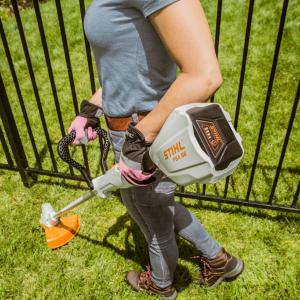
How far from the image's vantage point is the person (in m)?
1.29

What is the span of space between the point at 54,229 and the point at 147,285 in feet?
2.60

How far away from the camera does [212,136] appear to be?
143cm

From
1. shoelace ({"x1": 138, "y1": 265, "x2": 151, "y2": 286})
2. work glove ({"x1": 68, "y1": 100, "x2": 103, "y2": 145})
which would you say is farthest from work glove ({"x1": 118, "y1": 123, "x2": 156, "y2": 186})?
shoelace ({"x1": 138, "y1": 265, "x2": 151, "y2": 286})

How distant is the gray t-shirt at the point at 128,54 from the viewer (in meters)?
1.38

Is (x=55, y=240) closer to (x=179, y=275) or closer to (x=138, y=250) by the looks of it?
(x=138, y=250)

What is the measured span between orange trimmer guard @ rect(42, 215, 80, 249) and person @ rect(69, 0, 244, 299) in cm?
84

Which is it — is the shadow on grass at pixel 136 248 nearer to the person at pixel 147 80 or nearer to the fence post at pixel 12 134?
the person at pixel 147 80

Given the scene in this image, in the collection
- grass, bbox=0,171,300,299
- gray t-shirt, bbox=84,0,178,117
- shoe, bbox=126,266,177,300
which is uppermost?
gray t-shirt, bbox=84,0,178,117

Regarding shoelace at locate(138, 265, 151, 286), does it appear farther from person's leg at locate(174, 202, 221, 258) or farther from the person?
person's leg at locate(174, 202, 221, 258)

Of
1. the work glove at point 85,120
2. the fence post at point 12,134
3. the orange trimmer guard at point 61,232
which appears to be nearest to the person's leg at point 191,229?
the work glove at point 85,120

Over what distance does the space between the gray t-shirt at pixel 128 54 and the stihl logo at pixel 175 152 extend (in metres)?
0.26

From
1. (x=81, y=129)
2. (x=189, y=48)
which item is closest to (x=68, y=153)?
(x=81, y=129)

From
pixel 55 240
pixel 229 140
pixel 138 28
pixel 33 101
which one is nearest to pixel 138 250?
pixel 55 240

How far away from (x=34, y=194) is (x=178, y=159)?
6.89 ft
